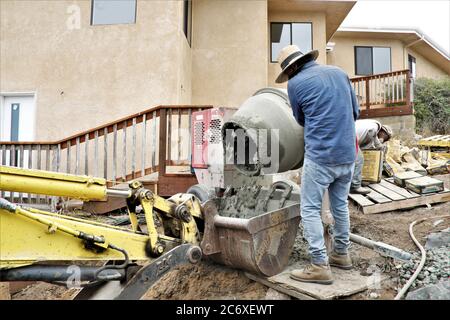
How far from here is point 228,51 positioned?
9828 millimetres

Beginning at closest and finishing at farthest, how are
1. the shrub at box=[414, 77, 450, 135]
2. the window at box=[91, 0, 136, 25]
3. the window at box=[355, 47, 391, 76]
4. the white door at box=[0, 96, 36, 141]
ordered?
1. the window at box=[91, 0, 136, 25]
2. the white door at box=[0, 96, 36, 141]
3. the shrub at box=[414, 77, 450, 135]
4. the window at box=[355, 47, 391, 76]

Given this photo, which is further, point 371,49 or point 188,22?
point 371,49

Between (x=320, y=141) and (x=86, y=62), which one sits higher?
(x=86, y=62)

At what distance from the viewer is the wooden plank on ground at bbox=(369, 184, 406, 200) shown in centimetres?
570

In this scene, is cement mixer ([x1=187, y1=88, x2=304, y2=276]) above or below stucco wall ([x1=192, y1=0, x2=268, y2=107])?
below

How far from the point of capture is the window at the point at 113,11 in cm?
829

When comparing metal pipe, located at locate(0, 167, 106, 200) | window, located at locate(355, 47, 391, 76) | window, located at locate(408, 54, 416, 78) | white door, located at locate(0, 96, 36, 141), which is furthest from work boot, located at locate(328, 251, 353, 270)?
window, located at locate(408, 54, 416, 78)

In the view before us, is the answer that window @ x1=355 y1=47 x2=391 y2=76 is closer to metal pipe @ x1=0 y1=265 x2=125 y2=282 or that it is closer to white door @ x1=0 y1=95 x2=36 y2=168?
white door @ x1=0 y1=95 x2=36 y2=168

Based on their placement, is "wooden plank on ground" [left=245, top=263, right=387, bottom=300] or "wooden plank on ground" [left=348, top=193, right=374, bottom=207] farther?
"wooden plank on ground" [left=348, top=193, right=374, bottom=207]

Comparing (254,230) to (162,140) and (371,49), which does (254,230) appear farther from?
(371,49)

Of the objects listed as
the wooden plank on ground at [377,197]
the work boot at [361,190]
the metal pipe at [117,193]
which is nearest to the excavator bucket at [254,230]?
the metal pipe at [117,193]

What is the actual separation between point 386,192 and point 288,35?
7445 millimetres

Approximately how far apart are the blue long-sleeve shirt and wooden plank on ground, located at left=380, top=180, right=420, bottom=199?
3.37 metres

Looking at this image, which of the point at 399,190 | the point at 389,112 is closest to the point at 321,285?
the point at 399,190
